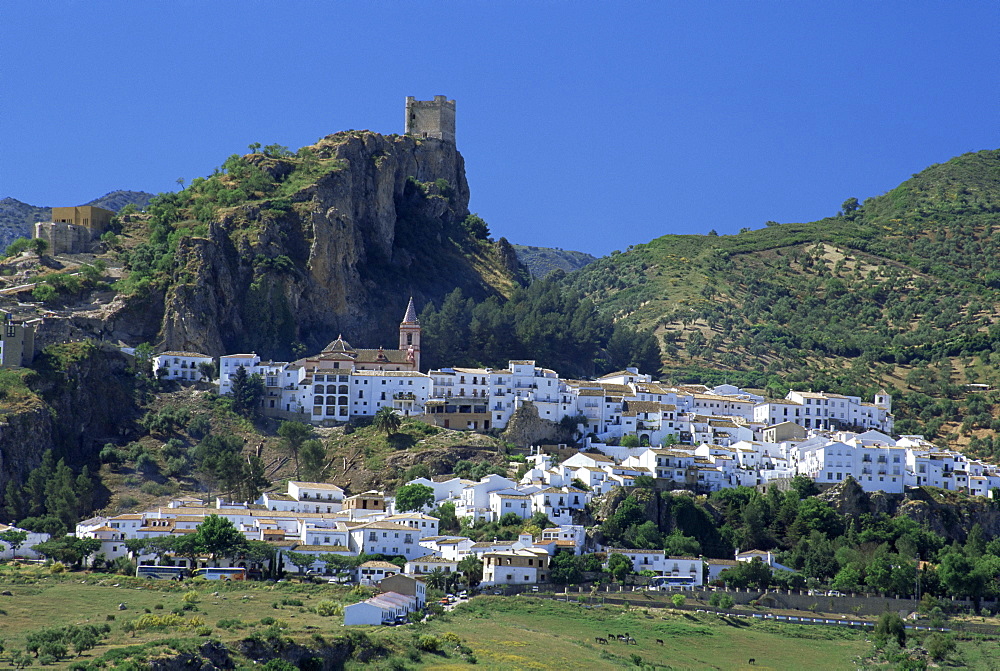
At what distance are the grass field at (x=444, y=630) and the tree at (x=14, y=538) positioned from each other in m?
4.60

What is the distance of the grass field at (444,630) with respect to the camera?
64188 mm

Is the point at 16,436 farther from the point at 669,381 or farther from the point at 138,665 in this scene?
the point at 669,381

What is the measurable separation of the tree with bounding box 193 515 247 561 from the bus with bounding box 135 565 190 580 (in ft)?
5.14

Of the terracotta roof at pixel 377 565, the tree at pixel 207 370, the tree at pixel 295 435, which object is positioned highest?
the tree at pixel 207 370

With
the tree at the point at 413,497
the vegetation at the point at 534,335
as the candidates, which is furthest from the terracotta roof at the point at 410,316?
the tree at the point at 413,497

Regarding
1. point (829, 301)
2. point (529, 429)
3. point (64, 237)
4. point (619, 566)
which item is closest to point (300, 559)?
point (619, 566)

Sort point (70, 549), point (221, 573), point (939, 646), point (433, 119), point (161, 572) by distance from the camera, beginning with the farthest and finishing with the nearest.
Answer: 1. point (433, 119)
2. point (70, 549)
3. point (161, 572)
4. point (221, 573)
5. point (939, 646)

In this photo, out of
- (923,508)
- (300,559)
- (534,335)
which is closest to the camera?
(300,559)

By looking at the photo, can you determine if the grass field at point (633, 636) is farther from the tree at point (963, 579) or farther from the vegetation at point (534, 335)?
the vegetation at point (534, 335)

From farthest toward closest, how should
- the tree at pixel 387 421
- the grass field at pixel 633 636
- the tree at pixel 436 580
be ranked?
the tree at pixel 387 421 → the tree at pixel 436 580 → the grass field at pixel 633 636

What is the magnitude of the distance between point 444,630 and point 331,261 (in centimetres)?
5951

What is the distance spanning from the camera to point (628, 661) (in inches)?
2793

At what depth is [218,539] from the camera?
8081 centimetres

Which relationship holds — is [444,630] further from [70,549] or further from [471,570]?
[70,549]
